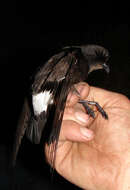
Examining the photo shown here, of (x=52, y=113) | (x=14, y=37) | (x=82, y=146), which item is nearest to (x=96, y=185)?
(x=82, y=146)

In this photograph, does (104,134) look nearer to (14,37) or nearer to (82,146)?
(82,146)

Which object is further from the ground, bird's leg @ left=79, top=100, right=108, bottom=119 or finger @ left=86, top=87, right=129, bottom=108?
finger @ left=86, top=87, right=129, bottom=108

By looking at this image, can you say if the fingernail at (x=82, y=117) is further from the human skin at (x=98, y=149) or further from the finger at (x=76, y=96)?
the finger at (x=76, y=96)

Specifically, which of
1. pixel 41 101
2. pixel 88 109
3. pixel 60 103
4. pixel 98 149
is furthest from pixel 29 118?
pixel 98 149

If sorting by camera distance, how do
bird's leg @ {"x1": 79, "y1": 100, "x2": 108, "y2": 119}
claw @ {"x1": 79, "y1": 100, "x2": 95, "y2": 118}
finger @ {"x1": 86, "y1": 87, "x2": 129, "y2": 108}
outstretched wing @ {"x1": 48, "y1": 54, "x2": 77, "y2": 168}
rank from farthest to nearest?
1. claw @ {"x1": 79, "y1": 100, "x2": 95, "y2": 118}
2. finger @ {"x1": 86, "y1": 87, "x2": 129, "y2": 108}
3. bird's leg @ {"x1": 79, "y1": 100, "x2": 108, "y2": 119}
4. outstretched wing @ {"x1": 48, "y1": 54, "x2": 77, "y2": 168}

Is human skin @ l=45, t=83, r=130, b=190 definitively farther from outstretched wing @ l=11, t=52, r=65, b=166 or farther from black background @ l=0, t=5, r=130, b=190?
black background @ l=0, t=5, r=130, b=190

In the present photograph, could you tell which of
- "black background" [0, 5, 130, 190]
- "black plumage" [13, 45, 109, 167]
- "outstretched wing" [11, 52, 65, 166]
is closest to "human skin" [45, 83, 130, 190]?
"black plumage" [13, 45, 109, 167]
